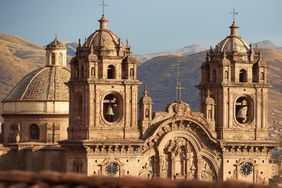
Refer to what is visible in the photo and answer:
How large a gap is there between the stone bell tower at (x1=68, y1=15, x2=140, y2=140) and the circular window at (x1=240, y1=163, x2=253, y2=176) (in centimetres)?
682

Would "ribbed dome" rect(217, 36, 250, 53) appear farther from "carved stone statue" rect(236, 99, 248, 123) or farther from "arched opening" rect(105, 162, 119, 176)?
"arched opening" rect(105, 162, 119, 176)

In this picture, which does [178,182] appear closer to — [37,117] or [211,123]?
[211,123]

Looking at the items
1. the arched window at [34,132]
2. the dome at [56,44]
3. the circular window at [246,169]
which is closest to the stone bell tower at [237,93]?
the circular window at [246,169]

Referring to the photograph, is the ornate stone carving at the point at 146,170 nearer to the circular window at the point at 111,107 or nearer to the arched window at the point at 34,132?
the circular window at the point at 111,107

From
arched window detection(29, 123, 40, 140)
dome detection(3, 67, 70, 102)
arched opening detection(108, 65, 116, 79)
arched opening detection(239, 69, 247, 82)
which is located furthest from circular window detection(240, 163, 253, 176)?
arched window detection(29, 123, 40, 140)

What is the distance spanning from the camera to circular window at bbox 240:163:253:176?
62.8 meters

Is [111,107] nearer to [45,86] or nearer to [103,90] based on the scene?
[103,90]

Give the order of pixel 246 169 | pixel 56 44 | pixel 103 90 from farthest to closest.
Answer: pixel 56 44 → pixel 246 169 → pixel 103 90

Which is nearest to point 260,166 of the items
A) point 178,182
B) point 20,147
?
point 20,147

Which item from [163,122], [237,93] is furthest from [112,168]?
[237,93]

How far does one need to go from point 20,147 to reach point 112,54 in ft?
40.4

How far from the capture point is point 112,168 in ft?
195

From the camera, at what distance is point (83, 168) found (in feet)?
195

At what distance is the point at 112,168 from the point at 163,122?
3.93 metres
